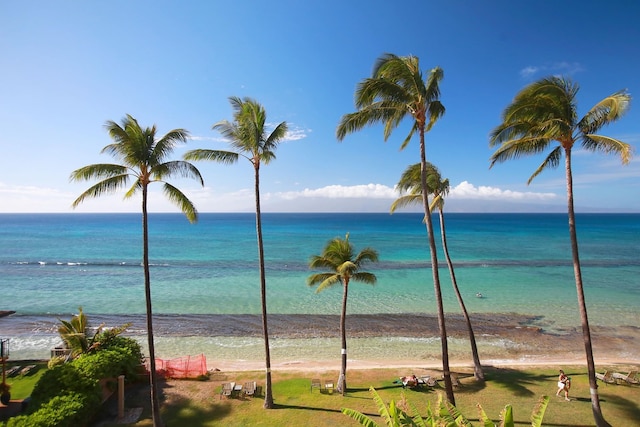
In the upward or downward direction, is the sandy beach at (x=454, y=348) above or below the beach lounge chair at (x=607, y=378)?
below

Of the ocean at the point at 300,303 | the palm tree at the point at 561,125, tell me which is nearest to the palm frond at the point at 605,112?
the palm tree at the point at 561,125

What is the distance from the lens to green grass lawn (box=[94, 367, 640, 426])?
40.1ft

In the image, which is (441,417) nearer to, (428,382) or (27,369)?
(428,382)

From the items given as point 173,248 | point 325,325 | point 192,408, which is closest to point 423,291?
point 325,325

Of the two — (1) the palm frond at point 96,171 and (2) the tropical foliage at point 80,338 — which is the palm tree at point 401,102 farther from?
(2) the tropical foliage at point 80,338

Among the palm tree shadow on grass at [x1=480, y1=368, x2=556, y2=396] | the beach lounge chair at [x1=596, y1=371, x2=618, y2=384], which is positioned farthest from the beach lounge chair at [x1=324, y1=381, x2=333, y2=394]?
the beach lounge chair at [x1=596, y1=371, x2=618, y2=384]

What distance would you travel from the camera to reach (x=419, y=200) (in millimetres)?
16484

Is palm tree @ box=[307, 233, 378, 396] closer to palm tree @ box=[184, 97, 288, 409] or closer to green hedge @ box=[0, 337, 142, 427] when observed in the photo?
palm tree @ box=[184, 97, 288, 409]

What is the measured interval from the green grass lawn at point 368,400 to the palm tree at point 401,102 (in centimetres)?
290

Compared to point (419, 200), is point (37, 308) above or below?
below

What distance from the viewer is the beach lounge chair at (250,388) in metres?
14.2

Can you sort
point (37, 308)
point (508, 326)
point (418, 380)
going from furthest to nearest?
point (37, 308)
point (508, 326)
point (418, 380)

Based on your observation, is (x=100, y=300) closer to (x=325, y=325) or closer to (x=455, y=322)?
(x=325, y=325)

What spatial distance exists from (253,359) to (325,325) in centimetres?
773
